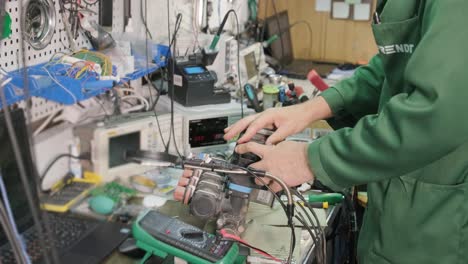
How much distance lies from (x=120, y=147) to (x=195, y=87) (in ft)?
3.86

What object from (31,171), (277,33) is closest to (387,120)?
(31,171)

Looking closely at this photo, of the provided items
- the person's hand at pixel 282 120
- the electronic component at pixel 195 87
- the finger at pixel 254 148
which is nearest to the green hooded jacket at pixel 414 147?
the finger at pixel 254 148

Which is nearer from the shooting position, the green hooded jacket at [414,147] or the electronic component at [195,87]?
the green hooded jacket at [414,147]

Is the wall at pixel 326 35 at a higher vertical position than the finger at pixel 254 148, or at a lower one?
higher

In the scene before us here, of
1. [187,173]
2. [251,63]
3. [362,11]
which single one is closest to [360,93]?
[187,173]

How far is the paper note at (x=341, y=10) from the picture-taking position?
305 centimetres

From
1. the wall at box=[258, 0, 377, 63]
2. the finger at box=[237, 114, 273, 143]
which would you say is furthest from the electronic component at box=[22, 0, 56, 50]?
the wall at box=[258, 0, 377, 63]

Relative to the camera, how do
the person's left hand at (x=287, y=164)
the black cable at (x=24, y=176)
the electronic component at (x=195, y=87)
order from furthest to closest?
the electronic component at (x=195, y=87) → the person's left hand at (x=287, y=164) → the black cable at (x=24, y=176)

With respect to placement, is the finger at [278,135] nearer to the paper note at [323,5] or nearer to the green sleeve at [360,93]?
the green sleeve at [360,93]

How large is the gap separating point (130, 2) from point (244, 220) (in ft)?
2.17

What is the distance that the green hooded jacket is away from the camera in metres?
0.80

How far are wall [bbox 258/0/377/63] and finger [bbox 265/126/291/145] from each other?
197 centimetres

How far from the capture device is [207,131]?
1.70 meters

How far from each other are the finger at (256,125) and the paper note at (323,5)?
2.07 m
